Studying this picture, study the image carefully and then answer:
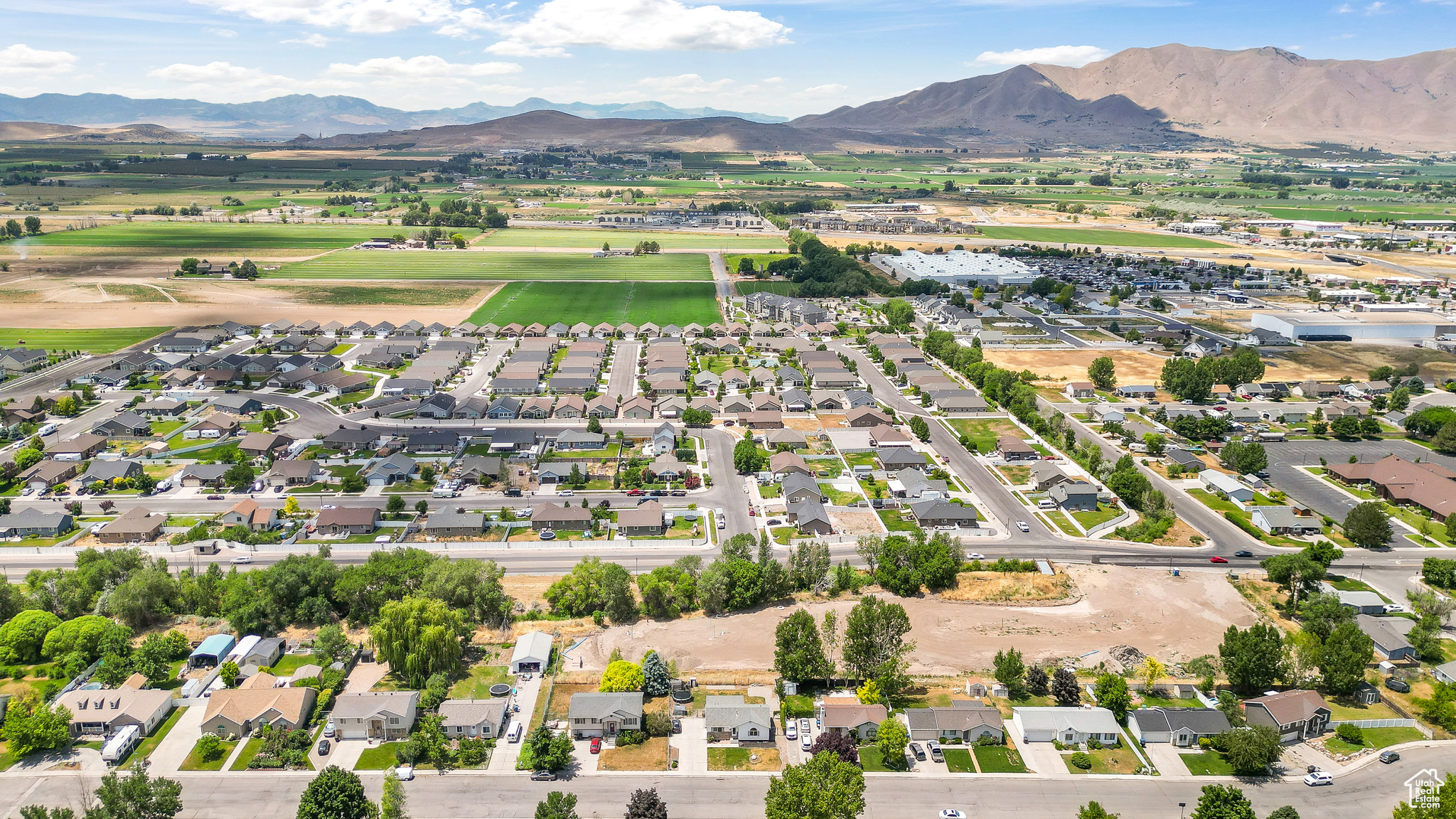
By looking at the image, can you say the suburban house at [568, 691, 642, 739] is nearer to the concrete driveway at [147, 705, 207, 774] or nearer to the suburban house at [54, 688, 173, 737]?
the concrete driveway at [147, 705, 207, 774]

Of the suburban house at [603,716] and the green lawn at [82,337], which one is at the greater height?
the green lawn at [82,337]

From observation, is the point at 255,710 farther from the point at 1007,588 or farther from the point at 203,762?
the point at 1007,588

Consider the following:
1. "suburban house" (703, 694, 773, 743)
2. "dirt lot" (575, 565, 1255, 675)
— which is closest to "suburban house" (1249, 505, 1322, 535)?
"dirt lot" (575, 565, 1255, 675)

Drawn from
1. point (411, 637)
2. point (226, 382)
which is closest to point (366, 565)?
point (411, 637)

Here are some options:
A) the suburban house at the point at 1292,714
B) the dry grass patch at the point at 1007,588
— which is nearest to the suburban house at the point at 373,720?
the dry grass patch at the point at 1007,588

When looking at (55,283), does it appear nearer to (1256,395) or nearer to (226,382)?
(226,382)

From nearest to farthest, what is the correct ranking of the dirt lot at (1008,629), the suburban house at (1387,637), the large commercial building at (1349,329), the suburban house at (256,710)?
the suburban house at (256,710)
the suburban house at (1387,637)
the dirt lot at (1008,629)
the large commercial building at (1349,329)

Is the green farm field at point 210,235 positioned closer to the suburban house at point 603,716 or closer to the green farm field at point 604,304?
the green farm field at point 604,304
